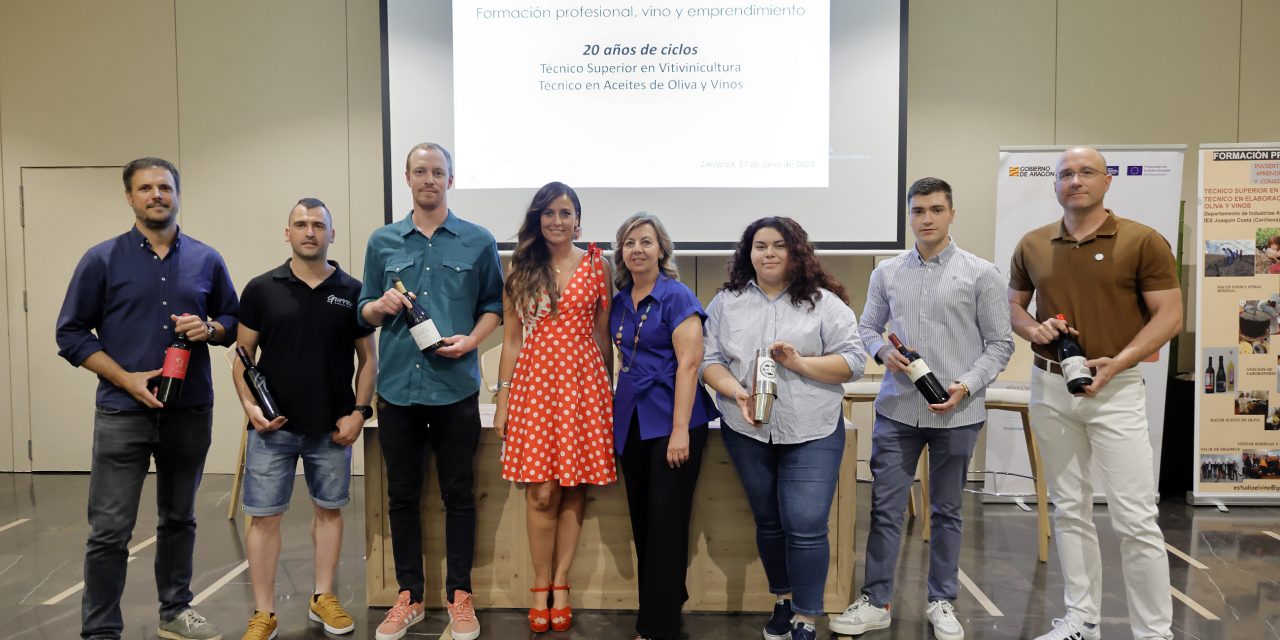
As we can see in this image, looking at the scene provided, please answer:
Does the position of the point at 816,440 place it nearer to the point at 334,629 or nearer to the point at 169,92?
the point at 334,629

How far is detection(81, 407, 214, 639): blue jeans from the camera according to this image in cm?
252

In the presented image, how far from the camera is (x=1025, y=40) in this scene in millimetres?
4754

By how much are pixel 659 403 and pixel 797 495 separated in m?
0.53

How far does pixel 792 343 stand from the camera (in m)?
2.47

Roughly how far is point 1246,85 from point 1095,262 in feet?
11.2

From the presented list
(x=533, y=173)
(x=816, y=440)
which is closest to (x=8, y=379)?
(x=533, y=173)

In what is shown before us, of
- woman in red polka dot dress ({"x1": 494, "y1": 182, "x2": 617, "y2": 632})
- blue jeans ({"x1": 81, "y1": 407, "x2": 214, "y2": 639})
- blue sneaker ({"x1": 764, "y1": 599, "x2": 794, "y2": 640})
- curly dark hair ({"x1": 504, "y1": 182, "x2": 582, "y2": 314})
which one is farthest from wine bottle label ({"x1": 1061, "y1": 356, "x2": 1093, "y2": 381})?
blue jeans ({"x1": 81, "y1": 407, "x2": 214, "y2": 639})

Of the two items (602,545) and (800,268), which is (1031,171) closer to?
(800,268)

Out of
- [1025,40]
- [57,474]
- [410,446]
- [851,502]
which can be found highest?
[1025,40]

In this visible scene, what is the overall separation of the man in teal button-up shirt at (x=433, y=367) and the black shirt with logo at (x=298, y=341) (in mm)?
135

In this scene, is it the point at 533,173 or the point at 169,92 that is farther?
the point at 169,92

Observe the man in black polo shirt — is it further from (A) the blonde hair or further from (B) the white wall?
(B) the white wall

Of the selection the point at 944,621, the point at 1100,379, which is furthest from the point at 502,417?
the point at 1100,379

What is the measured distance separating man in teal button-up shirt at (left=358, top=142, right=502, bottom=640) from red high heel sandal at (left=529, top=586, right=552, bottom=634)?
20 cm
